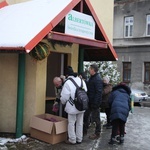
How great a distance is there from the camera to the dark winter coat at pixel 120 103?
5621 mm

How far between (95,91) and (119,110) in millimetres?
677

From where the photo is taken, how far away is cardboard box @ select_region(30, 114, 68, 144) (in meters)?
5.59

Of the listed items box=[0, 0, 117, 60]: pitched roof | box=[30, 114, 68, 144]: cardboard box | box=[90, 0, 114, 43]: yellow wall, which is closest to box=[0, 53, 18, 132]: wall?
box=[30, 114, 68, 144]: cardboard box

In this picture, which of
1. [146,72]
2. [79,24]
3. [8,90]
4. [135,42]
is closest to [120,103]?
[79,24]

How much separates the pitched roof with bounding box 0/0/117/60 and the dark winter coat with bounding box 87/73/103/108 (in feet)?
2.74

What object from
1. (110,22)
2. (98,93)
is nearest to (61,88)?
(98,93)

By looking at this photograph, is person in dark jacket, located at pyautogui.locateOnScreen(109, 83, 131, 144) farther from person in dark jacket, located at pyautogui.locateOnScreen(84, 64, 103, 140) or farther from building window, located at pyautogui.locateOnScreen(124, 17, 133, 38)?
building window, located at pyautogui.locateOnScreen(124, 17, 133, 38)

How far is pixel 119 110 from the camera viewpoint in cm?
563

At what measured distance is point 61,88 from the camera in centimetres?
602

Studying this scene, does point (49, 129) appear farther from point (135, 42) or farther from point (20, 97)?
point (135, 42)

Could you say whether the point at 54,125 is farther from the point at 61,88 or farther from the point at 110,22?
the point at 110,22

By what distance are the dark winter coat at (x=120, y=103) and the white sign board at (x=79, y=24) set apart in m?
1.43

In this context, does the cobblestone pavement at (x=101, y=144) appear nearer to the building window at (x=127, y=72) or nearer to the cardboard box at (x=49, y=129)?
the cardboard box at (x=49, y=129)

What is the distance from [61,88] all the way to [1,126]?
1.73m
